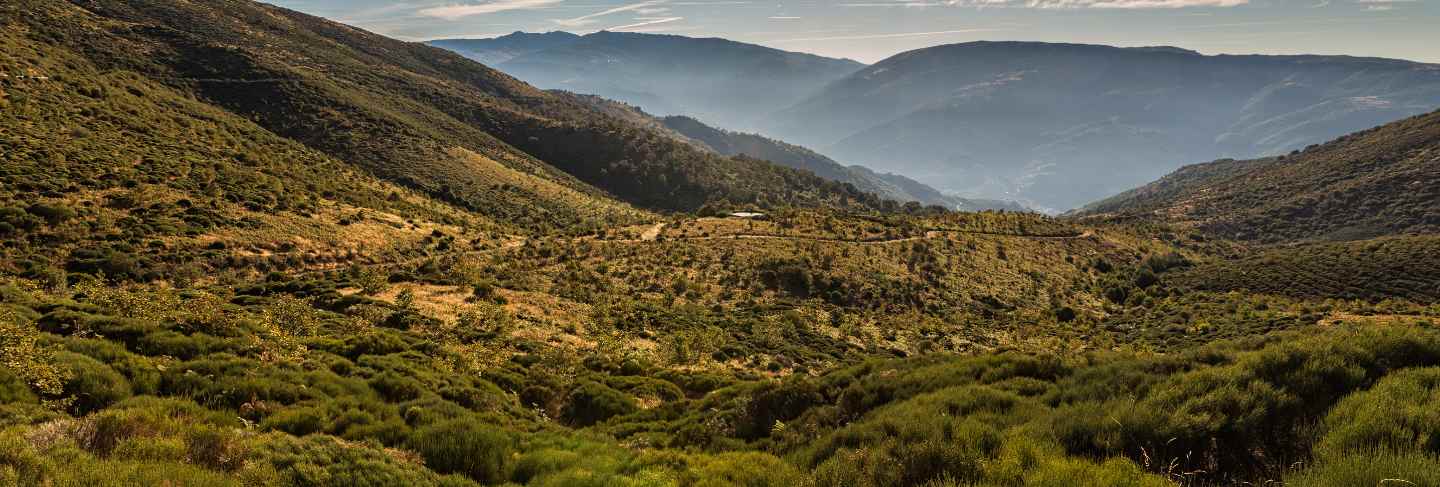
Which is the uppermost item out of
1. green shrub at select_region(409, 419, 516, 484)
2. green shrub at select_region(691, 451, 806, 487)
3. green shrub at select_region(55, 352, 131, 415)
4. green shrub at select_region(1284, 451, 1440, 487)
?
green shrub at select_region(1284, 451, 1440, 487)

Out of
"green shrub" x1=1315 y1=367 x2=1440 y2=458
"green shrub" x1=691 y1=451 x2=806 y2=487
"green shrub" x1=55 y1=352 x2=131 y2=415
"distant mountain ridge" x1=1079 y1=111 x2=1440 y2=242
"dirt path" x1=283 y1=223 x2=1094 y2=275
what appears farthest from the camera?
"distant mountain ridge" x1=1079 y1=111 x2=1440 y2=242

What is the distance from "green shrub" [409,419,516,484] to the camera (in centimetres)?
912

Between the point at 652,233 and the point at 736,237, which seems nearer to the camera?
the point at 736,237

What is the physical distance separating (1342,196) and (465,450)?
426 ft

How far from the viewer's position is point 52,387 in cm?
861

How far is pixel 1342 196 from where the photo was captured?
9319cm

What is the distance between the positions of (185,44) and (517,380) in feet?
328

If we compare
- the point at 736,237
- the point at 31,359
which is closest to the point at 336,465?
the point at 31,359

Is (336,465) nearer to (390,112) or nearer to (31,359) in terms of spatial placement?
(31,359)

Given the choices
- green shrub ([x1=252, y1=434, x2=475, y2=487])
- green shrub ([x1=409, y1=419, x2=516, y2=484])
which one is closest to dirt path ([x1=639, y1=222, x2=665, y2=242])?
green shrub ([x1=409, y1=419, x2=516, y2=484])

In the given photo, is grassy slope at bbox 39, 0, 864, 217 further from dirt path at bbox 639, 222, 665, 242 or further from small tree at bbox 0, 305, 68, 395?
small tree at bbox 0, 305, 68, 395

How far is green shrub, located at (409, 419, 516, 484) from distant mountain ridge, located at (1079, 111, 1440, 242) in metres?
113

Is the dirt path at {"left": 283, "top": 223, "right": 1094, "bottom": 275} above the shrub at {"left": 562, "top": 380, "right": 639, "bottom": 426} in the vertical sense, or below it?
below

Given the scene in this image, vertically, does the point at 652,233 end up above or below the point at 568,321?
below
